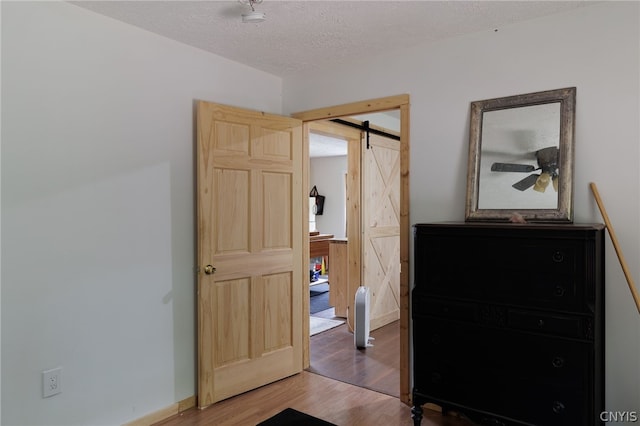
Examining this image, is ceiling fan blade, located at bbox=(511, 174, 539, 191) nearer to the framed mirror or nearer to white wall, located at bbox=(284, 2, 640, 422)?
the framed mirror

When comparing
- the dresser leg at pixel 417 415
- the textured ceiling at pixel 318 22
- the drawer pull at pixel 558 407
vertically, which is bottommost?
the dresser leg at pixel 417 415

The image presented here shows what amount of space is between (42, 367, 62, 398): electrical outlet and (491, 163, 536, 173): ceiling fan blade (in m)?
2.76

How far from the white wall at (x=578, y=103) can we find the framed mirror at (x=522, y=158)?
0.22 ft

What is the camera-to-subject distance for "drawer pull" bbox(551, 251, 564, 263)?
1.99 metres

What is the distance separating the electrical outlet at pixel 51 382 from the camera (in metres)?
2.25

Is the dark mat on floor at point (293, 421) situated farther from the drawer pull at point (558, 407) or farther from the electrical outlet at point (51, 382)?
the electrical outlet at point (51, 382)

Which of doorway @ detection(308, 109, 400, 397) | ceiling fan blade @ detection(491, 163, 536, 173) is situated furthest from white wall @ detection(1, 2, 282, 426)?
ceiling fan blade @ detection(491, 163, 536, 173)

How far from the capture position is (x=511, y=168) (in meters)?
2.54

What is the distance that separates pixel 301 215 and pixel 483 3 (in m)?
1.99

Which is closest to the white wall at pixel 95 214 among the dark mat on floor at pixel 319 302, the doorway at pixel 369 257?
the doorway at pixel 369 257

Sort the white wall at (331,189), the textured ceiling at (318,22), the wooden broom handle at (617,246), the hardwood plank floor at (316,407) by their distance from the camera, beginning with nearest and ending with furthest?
the wooden broom handle at (617,246)
the textured ceiling at (318,22)
the hardwood plank floor at (316,407)
the white wall at (331,189)

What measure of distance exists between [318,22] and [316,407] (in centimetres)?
250

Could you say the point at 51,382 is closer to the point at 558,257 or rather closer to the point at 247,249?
the point at 247,249

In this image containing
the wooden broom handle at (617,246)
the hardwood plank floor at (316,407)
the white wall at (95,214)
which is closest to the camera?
the wooden broom handle at (617,246)
